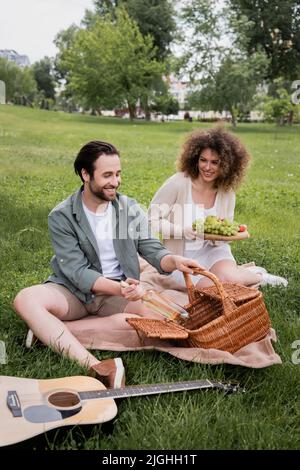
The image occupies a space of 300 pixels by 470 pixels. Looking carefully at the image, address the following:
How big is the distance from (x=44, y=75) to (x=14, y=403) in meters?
53.5

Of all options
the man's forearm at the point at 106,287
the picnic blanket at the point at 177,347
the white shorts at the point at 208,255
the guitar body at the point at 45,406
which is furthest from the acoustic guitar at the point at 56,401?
the white shorts at the point at 208,255

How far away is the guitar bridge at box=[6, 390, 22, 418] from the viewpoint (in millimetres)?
2158

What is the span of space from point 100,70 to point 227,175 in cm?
2778

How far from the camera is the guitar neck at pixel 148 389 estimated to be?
92.9 inches

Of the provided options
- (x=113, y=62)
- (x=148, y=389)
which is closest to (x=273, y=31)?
(x=113, y=62)

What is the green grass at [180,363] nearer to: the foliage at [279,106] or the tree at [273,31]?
the foliage at [279,106]

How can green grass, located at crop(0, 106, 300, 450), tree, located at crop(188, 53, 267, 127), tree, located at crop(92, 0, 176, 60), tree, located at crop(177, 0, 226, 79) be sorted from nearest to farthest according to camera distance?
green grass, located at crop(0, 106, 300, 450)
tree, located at crop(177, 0, 226, 79)
tree, located at crop(188, 53, 267, 127)
tree, located at crop(92, 0, 176, 60)

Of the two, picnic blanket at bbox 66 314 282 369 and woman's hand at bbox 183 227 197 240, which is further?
woman's hand at bbox 183 227 197 240

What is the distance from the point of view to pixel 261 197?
27.4 feet

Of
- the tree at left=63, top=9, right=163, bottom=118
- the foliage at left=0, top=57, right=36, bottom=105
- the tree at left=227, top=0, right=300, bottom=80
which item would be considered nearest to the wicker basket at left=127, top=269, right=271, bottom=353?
the tree at left=227, top=0, right=300, bottom=80

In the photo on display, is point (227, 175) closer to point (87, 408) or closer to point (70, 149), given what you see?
point (87, 408)

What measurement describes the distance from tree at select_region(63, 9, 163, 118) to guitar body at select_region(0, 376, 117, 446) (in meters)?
28.7

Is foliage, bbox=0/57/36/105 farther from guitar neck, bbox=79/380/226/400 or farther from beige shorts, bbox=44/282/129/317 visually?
guitar neck, bbox=79/380/226/400

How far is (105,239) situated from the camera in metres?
3.31
